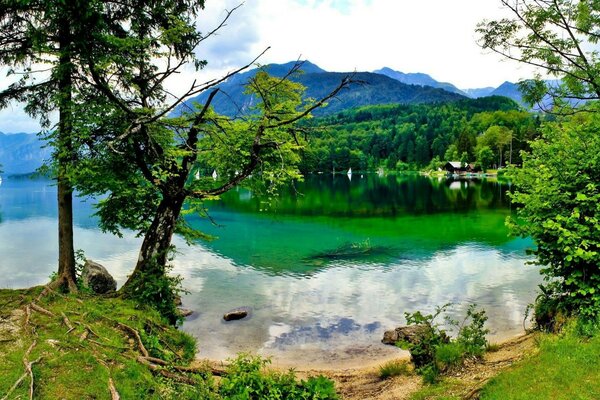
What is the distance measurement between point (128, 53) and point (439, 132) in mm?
188842

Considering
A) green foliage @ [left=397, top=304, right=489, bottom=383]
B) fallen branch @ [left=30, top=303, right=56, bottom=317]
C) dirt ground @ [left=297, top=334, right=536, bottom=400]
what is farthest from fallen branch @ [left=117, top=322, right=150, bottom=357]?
green foliage @ [left=397, top=304, right=489, bottom=383]

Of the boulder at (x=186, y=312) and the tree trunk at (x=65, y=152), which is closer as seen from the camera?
the tree trunk at (x=65, y=152)

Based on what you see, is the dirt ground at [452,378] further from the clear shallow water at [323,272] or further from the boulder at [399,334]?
the clear shallow water at [323,272]

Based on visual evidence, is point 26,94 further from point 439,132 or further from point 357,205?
point 439,132

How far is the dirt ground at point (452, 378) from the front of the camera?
358 inches

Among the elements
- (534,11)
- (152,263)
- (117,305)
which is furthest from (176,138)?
(534,11)

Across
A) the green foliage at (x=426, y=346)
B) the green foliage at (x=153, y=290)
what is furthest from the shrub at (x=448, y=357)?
the green foliage at (x=153, y=290)

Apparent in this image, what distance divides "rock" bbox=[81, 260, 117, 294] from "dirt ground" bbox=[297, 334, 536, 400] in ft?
28.3

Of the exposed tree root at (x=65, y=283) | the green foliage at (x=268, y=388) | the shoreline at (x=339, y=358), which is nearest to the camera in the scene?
the green foliage at (x=268, y=388)

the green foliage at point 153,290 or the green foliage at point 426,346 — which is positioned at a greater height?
the green foliage at point 153,290

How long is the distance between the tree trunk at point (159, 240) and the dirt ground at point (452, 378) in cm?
611

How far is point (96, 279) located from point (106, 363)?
34.3ft

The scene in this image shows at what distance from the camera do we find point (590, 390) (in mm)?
7195

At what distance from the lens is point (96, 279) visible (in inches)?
665
